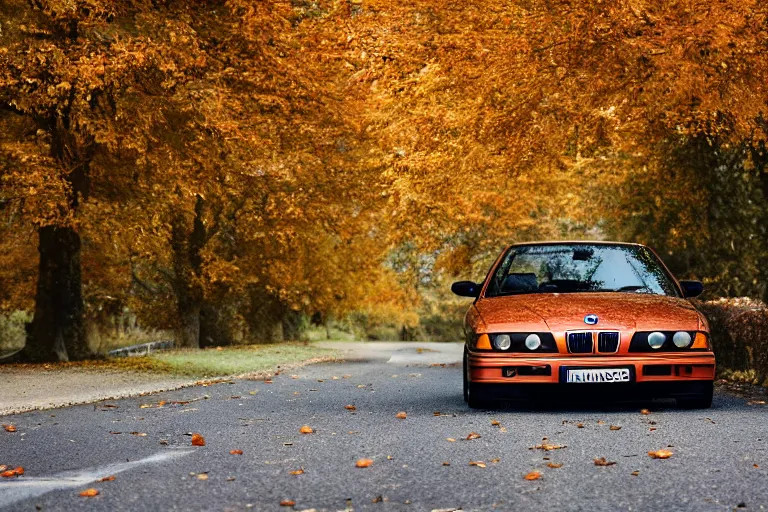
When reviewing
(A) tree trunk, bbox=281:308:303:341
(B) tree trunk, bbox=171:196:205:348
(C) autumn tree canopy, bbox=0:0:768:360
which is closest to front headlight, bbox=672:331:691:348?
(C) autumn tree canopy, bbox=0:0:768:360

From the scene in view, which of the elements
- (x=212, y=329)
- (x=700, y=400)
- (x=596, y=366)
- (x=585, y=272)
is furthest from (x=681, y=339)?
(x=212, y=329)

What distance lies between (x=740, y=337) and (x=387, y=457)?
26.7ft

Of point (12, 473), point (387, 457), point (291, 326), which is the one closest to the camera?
point (12, 473)

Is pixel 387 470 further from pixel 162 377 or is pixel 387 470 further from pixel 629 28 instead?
pixel 162 377

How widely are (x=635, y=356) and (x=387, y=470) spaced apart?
3.84 meters

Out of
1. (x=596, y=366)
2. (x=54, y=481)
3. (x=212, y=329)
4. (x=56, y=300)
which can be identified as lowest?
(x=54, y=481)

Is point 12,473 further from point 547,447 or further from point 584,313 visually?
point 584,313

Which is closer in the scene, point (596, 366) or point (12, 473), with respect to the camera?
point (12, 473)

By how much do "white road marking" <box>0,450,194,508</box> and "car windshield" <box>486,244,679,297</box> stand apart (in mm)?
5031

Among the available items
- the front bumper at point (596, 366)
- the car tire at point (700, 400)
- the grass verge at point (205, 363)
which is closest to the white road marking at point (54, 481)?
the front bumper at point (596, 366)

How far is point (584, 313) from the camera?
10.5 metres

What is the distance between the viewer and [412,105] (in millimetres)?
20984

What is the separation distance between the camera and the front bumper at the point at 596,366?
10281mm

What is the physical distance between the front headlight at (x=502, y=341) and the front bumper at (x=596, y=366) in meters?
0.10
